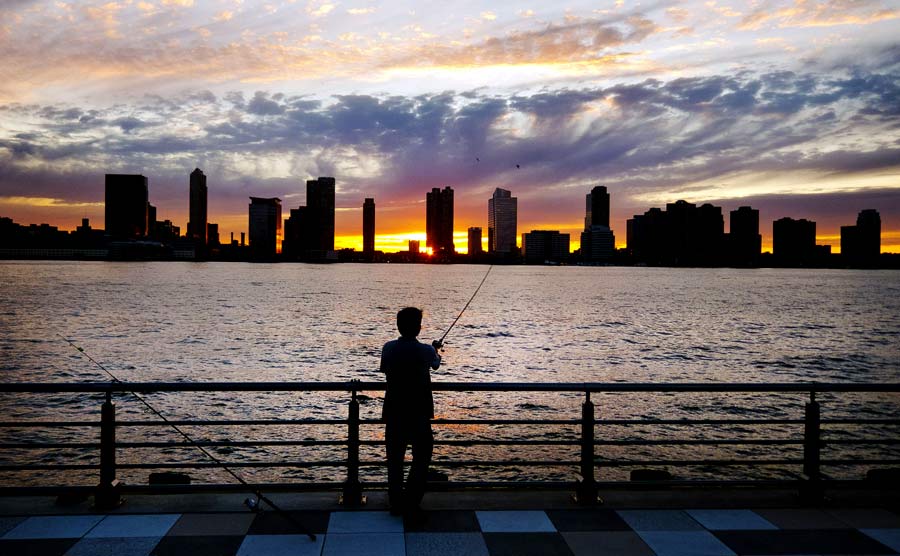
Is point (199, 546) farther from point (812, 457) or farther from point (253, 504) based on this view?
point (812, 457)

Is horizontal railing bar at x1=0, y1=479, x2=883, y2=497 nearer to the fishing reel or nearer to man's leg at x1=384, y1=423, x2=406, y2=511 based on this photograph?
the fishing reel

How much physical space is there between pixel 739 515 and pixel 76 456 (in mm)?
19447

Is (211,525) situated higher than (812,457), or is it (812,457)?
(812,457)

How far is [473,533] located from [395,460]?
1055mm

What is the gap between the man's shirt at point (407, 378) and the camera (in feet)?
19.5

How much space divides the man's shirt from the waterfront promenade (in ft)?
3.59

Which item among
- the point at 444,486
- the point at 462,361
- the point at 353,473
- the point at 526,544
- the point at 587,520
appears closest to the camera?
the point at 526,544

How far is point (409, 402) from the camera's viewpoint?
599 cm

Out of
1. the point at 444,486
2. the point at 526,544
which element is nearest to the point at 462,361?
the point at 444,486

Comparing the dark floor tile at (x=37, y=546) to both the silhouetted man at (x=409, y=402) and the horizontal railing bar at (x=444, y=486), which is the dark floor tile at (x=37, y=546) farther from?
the silhouetted man at (x=409, y=402)

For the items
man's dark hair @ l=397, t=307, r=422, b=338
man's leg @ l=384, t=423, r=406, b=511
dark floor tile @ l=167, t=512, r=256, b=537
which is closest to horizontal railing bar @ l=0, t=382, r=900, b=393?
man's leg @ l=384, t=423, r=406, b=511

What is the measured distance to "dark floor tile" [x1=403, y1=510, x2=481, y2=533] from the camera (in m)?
5.71

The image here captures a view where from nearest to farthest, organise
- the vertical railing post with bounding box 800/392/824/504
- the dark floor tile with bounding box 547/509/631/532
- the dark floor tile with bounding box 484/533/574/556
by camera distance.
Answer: the dark floor tile with bounding box 484/533/574/556
the dark floor tile with bounding box 547/509/631/532
the vertical railing post with bounding box 800/392/824/504

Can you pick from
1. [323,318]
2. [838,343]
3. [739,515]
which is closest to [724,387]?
[739,515]
